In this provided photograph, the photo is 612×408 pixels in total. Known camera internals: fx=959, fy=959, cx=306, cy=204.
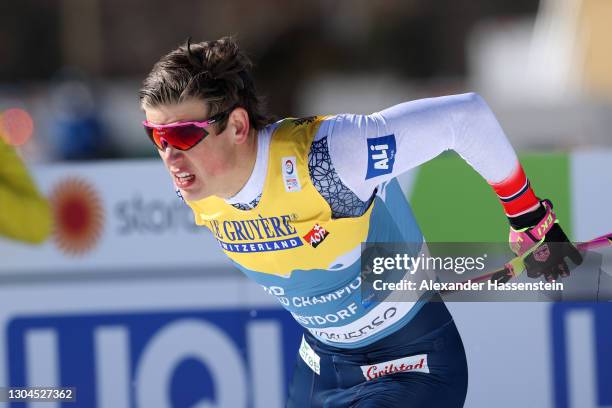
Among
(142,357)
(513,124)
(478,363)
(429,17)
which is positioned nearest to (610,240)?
(478,363)

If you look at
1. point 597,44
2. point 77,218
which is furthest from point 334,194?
point 597,44

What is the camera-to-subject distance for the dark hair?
303 cm

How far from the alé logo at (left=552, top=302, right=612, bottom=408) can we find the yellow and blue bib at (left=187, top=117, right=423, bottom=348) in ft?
3.75

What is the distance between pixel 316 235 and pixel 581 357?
5.78 ft

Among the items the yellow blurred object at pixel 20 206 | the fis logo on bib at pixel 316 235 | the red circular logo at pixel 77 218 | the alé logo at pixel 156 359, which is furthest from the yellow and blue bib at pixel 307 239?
the yellow blurred object at pixel 20 206

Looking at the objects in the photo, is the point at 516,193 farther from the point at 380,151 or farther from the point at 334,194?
the point at 334,194

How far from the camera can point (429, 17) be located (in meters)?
28.1

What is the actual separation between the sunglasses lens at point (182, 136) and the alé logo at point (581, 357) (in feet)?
6.81

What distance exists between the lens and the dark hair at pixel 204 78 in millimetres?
3033

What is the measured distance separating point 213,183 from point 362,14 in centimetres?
2339

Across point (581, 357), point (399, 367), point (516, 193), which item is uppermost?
point (516, 193)

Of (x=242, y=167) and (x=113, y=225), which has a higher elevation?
(x=242, y=167)

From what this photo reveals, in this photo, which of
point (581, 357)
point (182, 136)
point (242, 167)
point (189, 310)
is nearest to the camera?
point (182, 136)

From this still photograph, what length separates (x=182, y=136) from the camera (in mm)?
3029
